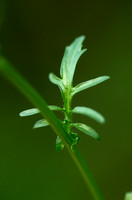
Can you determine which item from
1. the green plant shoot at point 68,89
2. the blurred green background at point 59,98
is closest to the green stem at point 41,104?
the green plant shoot at point 68,89

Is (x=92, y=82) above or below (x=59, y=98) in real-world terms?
below

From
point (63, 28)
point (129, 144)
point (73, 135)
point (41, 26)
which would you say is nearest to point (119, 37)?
point (63, 28)

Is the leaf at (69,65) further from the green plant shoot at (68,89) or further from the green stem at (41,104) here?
the green stem at (41,104)

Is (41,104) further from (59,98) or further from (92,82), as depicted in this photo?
(59,98)

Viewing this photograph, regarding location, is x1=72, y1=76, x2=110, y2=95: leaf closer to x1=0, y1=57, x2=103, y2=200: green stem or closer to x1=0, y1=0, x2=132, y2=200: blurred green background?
x1=0, y1=57, x2=103, y2=200: green stem

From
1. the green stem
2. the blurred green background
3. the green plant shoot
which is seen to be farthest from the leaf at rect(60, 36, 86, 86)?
the blurred green background

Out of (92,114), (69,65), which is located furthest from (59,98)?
(92,114)

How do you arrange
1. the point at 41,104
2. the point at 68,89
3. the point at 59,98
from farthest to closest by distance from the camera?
the point at 59,98
the point at 68,89
the point at 41,104

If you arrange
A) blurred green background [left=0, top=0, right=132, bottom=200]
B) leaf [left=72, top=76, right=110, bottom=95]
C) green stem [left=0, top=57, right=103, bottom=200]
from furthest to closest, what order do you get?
blurred green background [left=0, top=0, right=132, bottom=200] → leaf [left=72, top=76, right=110, bottom=95] → green stem [left=0, top=57, right=103, bottom=200]
